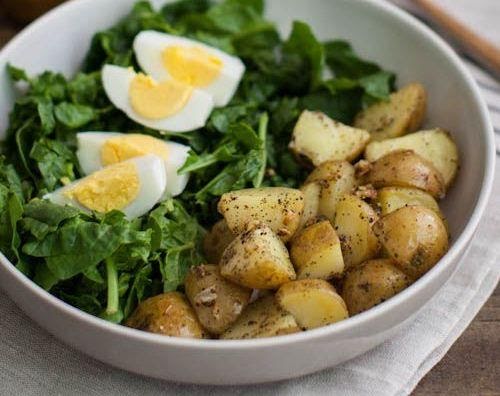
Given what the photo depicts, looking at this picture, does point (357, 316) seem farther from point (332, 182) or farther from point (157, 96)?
point (157, 96)

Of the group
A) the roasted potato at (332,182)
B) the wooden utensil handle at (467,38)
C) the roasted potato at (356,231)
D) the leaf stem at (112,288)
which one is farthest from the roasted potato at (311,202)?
the wooden utensil handle at (467,38)

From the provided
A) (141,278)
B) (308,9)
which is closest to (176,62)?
(308,9)

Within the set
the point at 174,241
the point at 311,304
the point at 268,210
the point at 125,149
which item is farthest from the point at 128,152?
the point at 311,304

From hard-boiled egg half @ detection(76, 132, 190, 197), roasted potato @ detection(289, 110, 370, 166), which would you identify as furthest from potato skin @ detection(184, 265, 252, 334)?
roasted potato @ detection(289, 110, 370, 166)

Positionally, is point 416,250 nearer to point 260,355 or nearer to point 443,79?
point 260,355

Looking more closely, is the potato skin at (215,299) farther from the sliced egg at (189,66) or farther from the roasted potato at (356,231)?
the sliced egg at (189,66)

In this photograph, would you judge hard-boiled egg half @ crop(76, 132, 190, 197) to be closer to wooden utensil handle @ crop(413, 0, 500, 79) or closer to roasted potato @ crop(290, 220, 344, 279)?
roasted potato @ crop(290, 220, 344, 279)
